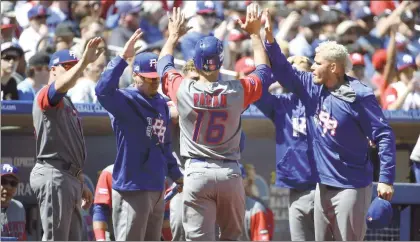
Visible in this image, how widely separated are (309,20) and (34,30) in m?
3.49

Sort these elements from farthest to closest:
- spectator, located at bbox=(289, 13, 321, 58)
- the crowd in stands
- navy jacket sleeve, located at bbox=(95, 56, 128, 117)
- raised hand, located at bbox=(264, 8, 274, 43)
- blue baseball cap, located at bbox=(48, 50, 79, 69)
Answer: spectator, located at bbox=(289, 13, 321, 58)
the crowd in stands
blue baseball cap, located at bbox=(48, 50, 79, 69)
navy jacket sleeve, located at bbox=(95, 56, 128, 117)
raised hand, located at bbox=(264, 8, 274, 43)

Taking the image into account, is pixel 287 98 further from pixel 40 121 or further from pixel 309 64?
pixel 40 121

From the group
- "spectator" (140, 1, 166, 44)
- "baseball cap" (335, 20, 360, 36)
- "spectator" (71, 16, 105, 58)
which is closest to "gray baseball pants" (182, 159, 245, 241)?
"spectator" (71, 16, 105, 58)

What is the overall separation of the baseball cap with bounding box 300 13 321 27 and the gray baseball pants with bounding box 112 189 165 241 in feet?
21.5

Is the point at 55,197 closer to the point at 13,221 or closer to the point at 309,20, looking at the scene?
the point at 13,221

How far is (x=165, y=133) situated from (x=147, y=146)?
0.65ft

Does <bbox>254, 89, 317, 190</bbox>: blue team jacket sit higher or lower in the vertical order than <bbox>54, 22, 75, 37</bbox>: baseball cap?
lower

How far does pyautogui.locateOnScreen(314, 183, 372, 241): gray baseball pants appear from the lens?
347 inches

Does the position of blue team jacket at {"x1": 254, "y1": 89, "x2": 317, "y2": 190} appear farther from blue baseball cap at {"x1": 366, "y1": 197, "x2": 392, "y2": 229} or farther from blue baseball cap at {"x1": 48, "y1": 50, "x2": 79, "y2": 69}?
blue baseball cap at {"x1": 48, "y1": 50, "x2": 79, "y2": 69}

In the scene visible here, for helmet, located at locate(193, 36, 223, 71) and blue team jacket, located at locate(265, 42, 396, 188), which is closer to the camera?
helmet, located at locate(193, 36, 223, 71)

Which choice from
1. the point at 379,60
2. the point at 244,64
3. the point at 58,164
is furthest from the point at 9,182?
the point at 379,60

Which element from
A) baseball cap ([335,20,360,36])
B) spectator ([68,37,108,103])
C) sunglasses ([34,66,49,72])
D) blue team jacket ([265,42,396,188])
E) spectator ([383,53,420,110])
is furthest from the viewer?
baseball cap ([335,20,360,36])

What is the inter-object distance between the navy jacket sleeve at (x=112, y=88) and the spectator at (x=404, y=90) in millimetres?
4232

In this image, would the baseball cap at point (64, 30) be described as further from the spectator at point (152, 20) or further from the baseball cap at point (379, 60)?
the baseball cap at point (379, 60)
